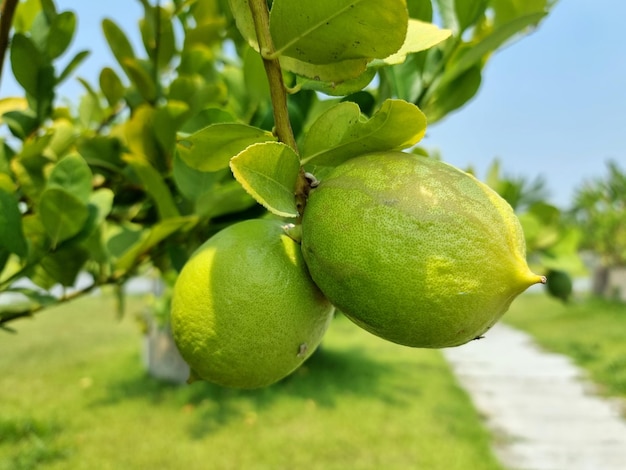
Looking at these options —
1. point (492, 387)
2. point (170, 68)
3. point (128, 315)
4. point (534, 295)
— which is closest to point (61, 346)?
point (128, 315)

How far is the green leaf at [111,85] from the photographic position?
1181mm

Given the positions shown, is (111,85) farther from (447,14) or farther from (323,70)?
(323,70)

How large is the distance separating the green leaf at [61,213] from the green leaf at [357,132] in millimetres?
419

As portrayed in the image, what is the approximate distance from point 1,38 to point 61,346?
23.5ft

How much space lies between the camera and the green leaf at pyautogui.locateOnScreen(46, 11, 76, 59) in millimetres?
983

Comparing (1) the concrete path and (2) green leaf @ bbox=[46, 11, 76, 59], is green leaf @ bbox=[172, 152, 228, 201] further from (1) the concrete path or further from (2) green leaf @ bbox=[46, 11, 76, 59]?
(1) the concrete path

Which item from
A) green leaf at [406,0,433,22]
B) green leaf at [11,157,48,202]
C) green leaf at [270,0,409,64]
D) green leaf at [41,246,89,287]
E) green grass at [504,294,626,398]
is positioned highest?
green leaf at [270,0,409,64]

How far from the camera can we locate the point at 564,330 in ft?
31.6

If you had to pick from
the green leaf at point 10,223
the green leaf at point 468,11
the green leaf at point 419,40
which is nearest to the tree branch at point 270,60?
the green leaf at point 419,40

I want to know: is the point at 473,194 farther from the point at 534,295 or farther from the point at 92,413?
the point at 534,295

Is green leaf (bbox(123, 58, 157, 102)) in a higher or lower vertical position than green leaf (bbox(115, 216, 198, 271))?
higher

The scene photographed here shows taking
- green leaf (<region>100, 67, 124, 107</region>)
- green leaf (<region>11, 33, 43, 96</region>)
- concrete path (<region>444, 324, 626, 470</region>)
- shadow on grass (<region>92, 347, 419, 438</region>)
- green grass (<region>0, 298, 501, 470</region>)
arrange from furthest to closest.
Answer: shadow on grass (<region>92, 347, 419, 438</region>), concrete path (<region>444, 324, 626, 470</region>), green grass (<region>0, 298, 501, 470</region>), green leaf (<region>100, 67, 124, 107</region>), green leaf (<region>11, 33, 43, 96</region>)

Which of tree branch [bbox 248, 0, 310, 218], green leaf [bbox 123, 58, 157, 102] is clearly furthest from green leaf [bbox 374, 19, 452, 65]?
green leaf [bbox 123, 58, 157, 102]

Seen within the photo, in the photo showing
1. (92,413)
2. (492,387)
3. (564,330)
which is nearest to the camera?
(92,413)
